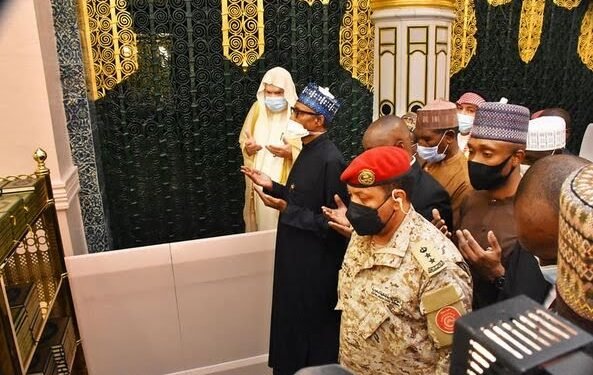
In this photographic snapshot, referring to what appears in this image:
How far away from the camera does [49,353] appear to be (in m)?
1.77

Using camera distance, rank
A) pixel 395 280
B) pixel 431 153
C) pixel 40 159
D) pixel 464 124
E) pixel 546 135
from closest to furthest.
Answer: pixel 395 280
pixel 40 159
pixel 546 135
pixel 431 153
pixel 464 124

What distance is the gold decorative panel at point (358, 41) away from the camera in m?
3.73

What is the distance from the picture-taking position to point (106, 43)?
3.24 m

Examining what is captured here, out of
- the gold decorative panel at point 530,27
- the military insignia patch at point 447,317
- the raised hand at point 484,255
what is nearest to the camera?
the military insignia patch at point 447,317

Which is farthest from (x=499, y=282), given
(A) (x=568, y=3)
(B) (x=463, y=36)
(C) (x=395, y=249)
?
(A) (x=568, y=3)

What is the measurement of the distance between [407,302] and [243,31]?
A: 2813 millimetres

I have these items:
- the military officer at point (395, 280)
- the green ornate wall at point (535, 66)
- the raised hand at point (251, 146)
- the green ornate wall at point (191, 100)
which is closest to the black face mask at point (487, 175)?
the military officer at point (395, 280)

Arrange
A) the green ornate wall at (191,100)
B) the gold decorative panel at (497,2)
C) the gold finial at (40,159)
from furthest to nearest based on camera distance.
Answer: the gold decorative panel at (497,2) < the green ornate wall at (191,100) < the gold finial at (40,159)

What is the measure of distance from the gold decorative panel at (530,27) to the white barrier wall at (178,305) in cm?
338

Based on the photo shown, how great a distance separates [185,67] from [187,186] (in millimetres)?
938

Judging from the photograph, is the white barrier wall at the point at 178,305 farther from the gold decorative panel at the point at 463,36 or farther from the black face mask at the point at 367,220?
the gold decorative panel at the point at 463,36

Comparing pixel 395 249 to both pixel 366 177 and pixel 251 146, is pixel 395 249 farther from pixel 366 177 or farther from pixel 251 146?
pixel 251 146

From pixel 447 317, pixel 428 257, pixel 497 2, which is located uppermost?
pixel 497 2

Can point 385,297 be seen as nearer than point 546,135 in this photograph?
Yes
